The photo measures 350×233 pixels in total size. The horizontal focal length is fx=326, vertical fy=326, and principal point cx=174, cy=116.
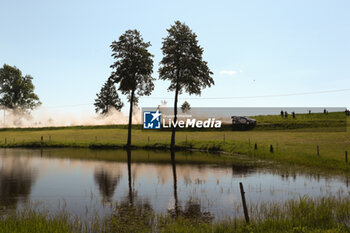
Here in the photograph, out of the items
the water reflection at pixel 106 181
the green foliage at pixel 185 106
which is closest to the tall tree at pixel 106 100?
the green foliage at pixel 185 106

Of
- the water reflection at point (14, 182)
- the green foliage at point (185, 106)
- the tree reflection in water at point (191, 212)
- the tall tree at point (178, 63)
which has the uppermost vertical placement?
Result: the tall tree at point (178, 63)

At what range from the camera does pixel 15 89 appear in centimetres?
9569

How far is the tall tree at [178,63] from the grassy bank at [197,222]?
37.0 metres

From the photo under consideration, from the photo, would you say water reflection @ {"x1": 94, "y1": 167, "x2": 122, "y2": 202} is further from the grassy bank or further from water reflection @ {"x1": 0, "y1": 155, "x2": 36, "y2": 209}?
water reflection @ {"x1": 0, "y1": 155, "x2": 36, "y2": 209}

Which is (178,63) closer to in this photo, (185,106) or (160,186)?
(185,106)

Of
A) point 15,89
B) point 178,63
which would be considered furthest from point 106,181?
point 15,89

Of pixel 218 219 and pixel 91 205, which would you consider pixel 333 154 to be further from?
pixel 91 205

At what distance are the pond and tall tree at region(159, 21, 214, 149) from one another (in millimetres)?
21407

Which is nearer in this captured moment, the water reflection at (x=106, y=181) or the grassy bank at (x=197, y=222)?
the grassy bank at (x=197, y=222)

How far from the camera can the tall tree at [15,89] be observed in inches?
3755

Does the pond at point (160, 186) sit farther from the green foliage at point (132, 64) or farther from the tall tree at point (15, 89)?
the tall tree at point (15, 89)

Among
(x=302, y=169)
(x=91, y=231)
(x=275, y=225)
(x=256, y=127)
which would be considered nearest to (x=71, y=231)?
(x=91, y=231)

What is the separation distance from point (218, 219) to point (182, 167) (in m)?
16.8

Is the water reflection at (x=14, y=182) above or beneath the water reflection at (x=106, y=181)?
beneath
